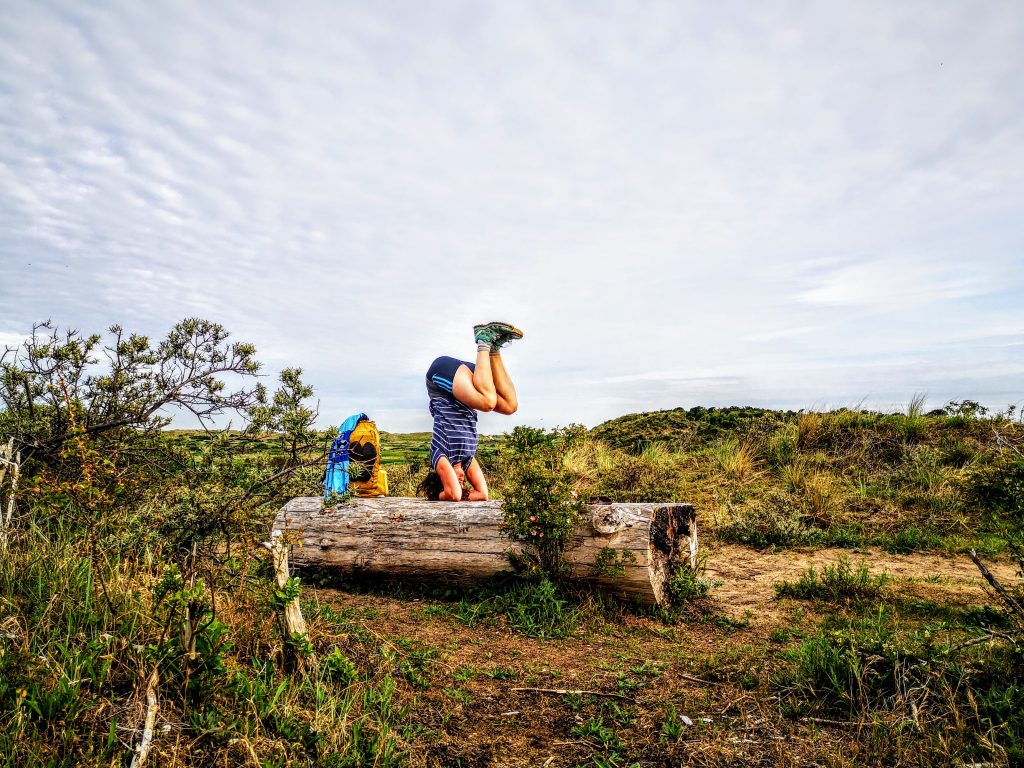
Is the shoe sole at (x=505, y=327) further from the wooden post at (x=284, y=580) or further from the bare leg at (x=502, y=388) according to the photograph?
the wooden post at (x=284, y=580)

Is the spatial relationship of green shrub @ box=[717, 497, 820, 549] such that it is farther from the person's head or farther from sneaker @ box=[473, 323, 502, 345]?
sneaker @ box=[473, 323, 502, 345]

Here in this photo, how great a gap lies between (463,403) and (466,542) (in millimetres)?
1603

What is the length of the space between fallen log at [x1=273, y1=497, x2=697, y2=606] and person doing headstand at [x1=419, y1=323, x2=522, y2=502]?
17.6 inches

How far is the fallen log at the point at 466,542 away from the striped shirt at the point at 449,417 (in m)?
0.67

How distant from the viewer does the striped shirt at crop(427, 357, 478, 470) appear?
23.2ft

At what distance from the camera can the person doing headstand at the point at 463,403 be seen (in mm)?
6930

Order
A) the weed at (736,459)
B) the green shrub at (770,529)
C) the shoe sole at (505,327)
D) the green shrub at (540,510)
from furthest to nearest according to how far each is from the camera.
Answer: the weed at (736,459), the green shrub at (770,529), the shoe sole at (505,327), the green shrub at (540,510)

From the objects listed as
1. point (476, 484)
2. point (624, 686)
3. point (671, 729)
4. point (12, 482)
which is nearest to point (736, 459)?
point (476, 484)

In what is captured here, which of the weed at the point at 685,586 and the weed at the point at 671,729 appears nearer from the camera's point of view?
the weed at the point at 671,729

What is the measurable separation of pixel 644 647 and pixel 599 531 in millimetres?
1081

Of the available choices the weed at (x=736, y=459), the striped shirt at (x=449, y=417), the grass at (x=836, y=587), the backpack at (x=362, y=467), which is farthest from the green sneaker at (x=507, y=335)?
the weed at (x=736, y=459)

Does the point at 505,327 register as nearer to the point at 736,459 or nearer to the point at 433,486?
the point at 433,486

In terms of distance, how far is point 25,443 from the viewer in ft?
17.6

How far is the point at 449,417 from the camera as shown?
7.07 metres
